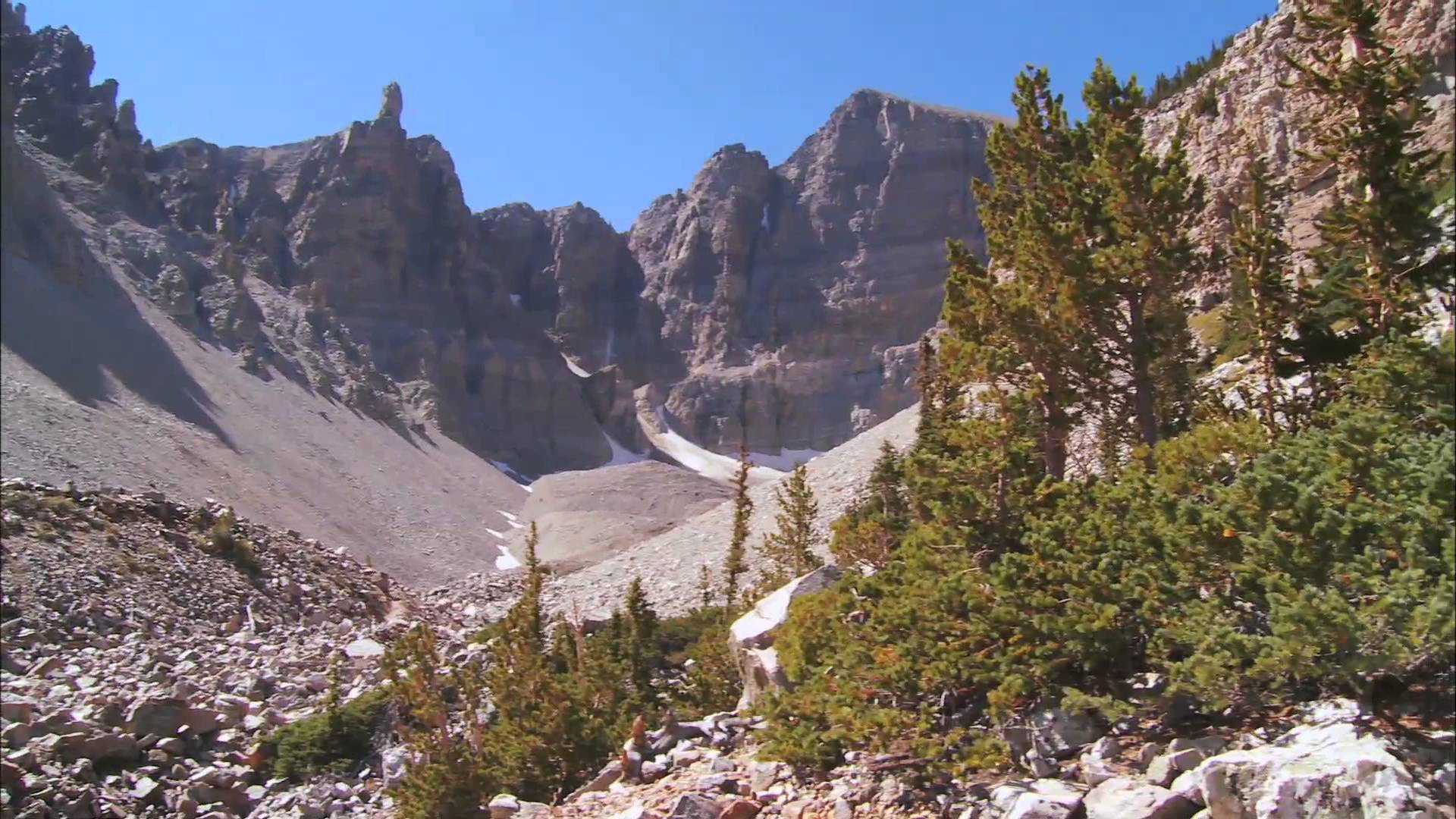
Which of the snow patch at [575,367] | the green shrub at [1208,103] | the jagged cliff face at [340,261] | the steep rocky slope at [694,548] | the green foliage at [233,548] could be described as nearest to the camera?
the green shrub at [1208,103]

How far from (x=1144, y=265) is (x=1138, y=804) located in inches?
304

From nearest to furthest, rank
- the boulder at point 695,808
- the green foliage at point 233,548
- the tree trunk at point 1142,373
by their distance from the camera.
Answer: the boulder at point 695,808 → the tree trunk at point 1142,373 → the green foliage at point 233,548

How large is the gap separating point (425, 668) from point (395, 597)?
118 feet

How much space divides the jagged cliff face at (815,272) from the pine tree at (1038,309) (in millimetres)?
115996

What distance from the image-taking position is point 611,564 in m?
51.0

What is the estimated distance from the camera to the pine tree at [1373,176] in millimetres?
8828

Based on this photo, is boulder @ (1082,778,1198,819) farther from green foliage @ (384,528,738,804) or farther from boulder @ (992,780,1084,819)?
green foliage @ (384,528,738,804)

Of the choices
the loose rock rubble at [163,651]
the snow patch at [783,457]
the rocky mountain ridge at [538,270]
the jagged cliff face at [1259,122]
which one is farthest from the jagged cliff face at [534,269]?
the jagged cliff face at [1259,122]

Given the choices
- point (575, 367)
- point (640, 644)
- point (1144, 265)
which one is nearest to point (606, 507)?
point (575, 367)

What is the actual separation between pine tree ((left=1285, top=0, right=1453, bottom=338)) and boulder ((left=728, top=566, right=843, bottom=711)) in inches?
286

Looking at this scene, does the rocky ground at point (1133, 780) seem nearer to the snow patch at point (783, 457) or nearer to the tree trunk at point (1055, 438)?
the tree trunk at point (1055, 438)

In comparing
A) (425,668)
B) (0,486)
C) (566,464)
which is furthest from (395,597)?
(566,464)

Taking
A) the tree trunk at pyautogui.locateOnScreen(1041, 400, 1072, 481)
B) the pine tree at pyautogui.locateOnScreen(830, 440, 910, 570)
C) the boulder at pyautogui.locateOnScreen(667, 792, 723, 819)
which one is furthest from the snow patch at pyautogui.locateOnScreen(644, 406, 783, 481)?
the boulder at pyautogui.locateOnScreen(667, 792, 723, 819)

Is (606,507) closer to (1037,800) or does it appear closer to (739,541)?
(739,541)
